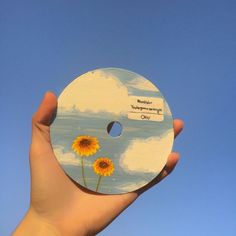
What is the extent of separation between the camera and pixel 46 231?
0.80 meters

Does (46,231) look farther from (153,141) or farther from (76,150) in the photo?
(153,141)

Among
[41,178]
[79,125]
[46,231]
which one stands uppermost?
[79,125]

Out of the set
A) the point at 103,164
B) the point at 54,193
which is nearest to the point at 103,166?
the point at 103,164

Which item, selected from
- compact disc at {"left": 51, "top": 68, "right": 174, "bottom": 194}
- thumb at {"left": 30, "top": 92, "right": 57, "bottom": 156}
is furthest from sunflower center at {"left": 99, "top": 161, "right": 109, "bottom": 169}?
thumb at {"left": 30, "top": 92, "right": 57, "bottom": 156}

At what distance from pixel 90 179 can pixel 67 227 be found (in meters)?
0.11

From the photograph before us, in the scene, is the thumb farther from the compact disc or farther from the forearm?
the forearm

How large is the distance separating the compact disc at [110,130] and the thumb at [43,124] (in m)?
0.01

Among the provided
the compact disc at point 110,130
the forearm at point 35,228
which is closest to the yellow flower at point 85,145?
the compact disc at point 110,130

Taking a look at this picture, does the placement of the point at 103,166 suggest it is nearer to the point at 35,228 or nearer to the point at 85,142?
the point at 85,142

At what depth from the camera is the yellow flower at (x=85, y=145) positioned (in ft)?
2.70

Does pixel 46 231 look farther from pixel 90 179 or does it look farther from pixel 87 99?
pixel 87 99

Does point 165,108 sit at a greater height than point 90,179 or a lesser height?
greater

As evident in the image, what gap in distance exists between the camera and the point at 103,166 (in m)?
0.84

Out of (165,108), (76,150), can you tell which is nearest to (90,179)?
(76,150)
